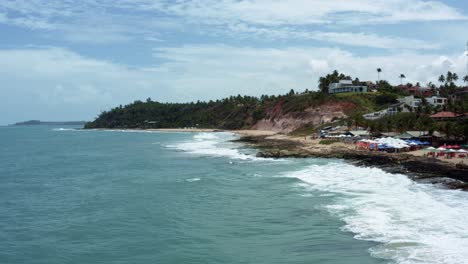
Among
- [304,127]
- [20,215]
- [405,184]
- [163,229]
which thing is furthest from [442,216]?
[304,127]

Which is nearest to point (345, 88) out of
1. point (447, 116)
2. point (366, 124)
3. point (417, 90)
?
point (417, 90)

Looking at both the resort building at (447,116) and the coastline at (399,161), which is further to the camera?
the resort building at (447,116)

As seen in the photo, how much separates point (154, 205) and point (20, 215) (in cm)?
797

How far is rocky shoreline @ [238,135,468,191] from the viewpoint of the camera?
37188 millimetres

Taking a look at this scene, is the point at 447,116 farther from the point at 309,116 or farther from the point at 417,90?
the point at 417,90

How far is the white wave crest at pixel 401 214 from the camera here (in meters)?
19.6

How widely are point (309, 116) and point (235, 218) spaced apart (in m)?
86.4

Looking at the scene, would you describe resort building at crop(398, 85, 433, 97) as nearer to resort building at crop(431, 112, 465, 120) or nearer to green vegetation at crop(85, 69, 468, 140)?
green vegetation at crop(85, 69, 468, 140)

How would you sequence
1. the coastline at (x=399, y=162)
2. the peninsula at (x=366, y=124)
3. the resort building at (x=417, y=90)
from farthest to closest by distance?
1. the resort building at (x=417, y=90)
2. the peninsula at (x=366, y=124)
3. the coastline at (x=399, y=162)

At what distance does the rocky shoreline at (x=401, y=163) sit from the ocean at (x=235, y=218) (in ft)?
5.74

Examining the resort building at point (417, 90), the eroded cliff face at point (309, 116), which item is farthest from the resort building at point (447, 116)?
the resort building at point (417, 90)

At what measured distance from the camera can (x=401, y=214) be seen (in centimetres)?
2603

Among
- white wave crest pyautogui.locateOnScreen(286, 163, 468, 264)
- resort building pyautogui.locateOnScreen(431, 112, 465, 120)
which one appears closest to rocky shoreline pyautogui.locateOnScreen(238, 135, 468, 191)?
white wave crest pyautogui.locateOnScreen(286, 163, 468, 264)

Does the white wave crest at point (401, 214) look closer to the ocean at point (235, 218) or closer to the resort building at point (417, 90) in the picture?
the ocean at point (235, 218)
